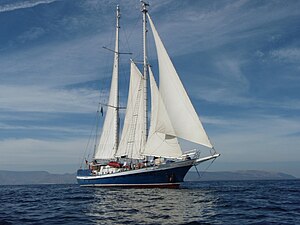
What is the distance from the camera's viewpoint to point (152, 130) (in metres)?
54.8

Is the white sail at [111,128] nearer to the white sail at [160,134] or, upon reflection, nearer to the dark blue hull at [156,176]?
the dark blue hull at [156,176]

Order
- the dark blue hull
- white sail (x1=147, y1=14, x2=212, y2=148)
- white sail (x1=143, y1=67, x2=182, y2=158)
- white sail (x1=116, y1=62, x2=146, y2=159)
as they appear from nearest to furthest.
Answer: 1. white sail (x1=147, y1=14, x2=212, y2=148)
2. white sail (x1=143, y1=67, x2=182, y2=158)
3. the dark blue hull
4. white sail (x1=116, y1=62, x2=146, y2=159)

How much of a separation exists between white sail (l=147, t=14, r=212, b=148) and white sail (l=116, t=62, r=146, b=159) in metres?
11.0

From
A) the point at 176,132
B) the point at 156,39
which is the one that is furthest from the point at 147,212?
the point at 156,39

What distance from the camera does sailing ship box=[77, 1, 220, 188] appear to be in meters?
50.2

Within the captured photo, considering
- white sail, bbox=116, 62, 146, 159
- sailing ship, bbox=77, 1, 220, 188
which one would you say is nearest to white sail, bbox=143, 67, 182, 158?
sailing ship, bbox=77, 1, 220, 188

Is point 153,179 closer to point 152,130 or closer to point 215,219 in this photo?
point 152,130

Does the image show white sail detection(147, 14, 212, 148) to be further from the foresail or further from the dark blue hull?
the foresail

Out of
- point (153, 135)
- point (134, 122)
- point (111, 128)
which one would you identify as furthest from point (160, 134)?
point (111, 128)

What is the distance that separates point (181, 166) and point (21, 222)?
33.1m

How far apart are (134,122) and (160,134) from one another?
11165 mm

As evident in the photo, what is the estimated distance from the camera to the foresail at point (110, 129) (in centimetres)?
6906

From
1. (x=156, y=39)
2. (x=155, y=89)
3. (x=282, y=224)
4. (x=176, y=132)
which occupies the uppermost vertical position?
(x=156, y=39)

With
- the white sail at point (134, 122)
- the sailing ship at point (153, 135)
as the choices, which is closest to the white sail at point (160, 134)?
the sailing ship at point (153, 135)
